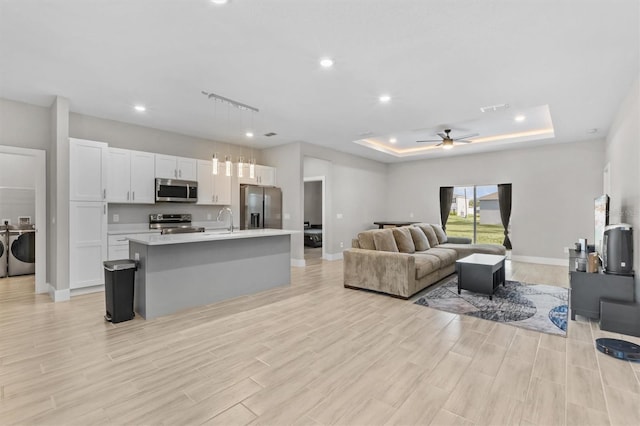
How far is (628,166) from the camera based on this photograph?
3.72 meters

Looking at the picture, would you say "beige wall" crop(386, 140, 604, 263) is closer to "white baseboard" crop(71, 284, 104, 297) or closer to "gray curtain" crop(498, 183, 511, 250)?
"gray curtain" crop(498, 183, 511, 250)

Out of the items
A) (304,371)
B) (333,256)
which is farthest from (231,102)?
(333,256)

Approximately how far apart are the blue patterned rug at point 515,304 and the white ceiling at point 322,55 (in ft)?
9.13

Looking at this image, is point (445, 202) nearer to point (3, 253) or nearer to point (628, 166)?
point (628, 166)

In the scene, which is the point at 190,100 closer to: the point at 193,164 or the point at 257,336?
the point at 193,164

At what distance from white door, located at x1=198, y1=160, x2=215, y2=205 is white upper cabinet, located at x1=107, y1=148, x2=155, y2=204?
2.89 feet

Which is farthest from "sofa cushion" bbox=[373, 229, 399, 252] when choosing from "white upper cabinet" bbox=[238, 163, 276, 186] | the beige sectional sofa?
"white upper cabinet" bbox=[238, 163, 276, 186]

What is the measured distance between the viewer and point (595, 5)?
2229 mm

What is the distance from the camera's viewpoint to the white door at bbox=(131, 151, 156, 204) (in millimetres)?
5180

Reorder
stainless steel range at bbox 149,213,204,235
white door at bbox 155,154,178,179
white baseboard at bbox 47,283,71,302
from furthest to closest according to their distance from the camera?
stainless steel range at bbox 149,213,204,235
white door at bbox 155,154,178,179
white baseboard at bbox 47,283,71,302

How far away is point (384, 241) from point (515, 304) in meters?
1.95

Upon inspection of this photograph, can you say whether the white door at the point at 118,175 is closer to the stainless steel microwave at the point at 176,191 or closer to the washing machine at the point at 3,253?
the stainless steel microwave at the point at 176,191

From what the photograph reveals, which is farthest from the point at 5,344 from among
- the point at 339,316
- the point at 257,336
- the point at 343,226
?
the point at 343,226

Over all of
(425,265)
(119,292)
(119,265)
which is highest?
(119,265)
